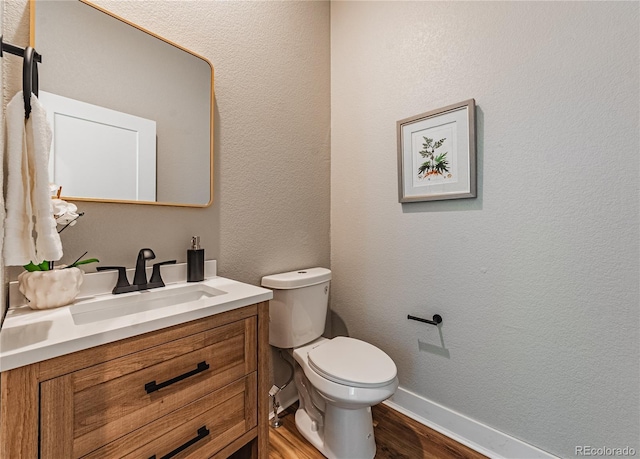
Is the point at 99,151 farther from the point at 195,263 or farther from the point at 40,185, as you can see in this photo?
the point at 195,263

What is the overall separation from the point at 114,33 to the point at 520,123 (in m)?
1.69

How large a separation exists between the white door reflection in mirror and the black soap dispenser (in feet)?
0.89

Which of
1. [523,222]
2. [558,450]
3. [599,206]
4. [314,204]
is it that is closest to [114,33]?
[314,204]

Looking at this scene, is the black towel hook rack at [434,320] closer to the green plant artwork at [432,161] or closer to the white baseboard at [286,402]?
the green plant artwork at [432,161]

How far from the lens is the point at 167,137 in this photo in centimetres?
120

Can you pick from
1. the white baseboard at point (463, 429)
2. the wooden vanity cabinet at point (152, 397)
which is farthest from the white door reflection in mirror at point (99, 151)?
the white baseboard at point (463, 429)

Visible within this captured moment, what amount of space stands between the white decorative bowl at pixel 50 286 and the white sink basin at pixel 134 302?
5cm

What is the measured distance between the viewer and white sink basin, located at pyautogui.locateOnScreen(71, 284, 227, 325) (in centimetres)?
89

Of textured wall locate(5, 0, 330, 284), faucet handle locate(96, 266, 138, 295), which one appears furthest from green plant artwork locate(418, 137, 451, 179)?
faucet handle locate(96, 266, 138, 295)

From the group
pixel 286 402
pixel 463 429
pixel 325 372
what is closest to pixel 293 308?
pixel 325 372

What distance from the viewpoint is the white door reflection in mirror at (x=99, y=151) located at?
0.95m

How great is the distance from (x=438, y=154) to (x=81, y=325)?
1.56m

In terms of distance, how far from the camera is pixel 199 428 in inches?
33.7

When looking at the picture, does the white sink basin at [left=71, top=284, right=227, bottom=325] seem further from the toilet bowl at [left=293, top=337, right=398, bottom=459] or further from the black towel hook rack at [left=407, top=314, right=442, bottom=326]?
the black towel hook rack at [left=407, top=314, right=442, bottom=326]
